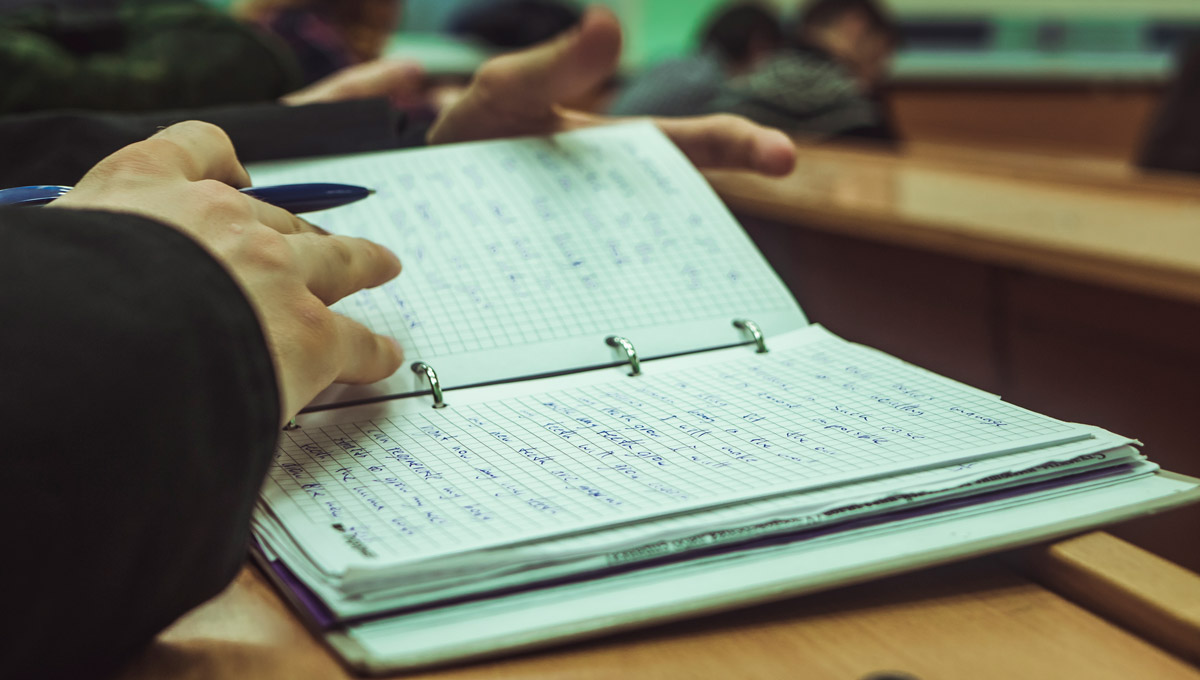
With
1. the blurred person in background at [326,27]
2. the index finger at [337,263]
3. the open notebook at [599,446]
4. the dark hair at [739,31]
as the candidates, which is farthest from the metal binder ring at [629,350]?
the dark hair at [739,31]

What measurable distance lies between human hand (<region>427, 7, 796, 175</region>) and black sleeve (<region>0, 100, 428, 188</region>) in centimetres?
6

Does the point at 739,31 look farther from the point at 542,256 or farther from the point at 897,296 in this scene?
the point at 542,256

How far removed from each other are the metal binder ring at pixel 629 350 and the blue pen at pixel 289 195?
0.49 ft

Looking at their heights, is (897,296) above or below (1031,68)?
below

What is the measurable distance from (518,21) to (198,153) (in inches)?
146

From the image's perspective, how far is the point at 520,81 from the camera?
66 centimetres

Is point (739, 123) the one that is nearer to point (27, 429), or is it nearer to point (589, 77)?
point (589, 77)

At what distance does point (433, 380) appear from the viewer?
474 mm

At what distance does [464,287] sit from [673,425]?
0.55ft

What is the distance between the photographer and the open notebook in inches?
12.8

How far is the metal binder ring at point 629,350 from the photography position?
0.51 meters

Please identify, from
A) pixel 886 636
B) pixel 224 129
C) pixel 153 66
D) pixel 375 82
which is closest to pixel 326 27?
pixel 153 66

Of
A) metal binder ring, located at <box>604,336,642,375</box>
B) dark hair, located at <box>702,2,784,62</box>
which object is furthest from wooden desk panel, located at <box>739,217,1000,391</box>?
dark hair, located at <box>702,2,784,62</box>

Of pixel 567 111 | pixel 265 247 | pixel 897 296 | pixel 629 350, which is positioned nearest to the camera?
pixel 265 247
